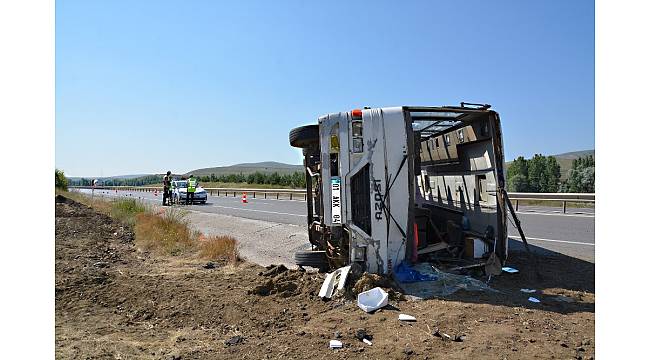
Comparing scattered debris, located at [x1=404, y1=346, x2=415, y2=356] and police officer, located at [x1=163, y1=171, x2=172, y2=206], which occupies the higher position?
police officer, located at [x1=163, y1=171, x2=172, y2=206]

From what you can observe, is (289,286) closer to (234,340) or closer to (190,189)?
(234,340)

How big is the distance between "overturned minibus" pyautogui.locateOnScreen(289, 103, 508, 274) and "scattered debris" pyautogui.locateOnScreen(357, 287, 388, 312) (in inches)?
26.8

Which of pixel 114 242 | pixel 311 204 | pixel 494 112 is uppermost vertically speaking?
pixel 494 112

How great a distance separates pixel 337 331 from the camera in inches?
167

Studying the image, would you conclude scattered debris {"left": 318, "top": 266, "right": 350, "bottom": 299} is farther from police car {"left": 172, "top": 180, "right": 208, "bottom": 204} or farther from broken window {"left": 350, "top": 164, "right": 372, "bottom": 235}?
police car {"left": 172, "top": 180, "right": 208, "bottom": 204}

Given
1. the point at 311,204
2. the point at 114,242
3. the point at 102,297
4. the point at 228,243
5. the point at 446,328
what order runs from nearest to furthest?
1. the point at 446,328
2. the point at 102,297
3. the point at 311,204
4. the point at 228,243
5. the point at 114,242

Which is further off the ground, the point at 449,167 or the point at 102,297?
the point at 449,167

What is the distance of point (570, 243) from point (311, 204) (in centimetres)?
582

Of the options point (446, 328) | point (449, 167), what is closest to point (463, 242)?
point (449, 167)

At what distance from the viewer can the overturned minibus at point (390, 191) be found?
579 cm

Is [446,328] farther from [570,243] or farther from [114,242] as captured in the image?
[114,242]

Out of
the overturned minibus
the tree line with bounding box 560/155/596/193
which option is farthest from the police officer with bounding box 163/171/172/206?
the tree line with bounding box 560/155/596/193

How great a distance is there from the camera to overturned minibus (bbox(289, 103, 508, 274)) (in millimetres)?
5793

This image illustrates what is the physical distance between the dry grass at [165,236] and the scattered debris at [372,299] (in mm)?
5529
